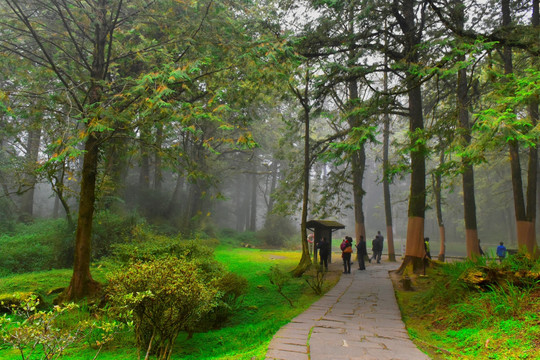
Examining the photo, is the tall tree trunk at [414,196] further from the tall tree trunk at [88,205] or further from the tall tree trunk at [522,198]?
the tall tree trunk at [88,205]

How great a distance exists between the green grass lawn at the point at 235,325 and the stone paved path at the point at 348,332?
1.13ft

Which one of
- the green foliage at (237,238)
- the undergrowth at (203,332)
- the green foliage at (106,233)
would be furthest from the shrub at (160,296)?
the green foliage at (237,238)

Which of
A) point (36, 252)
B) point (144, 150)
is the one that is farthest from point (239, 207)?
point (144, 150)

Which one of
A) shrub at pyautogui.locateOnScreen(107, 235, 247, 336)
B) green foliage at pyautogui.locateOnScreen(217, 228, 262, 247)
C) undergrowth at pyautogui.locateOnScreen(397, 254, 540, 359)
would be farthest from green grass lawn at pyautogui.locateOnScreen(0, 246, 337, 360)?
green foliage at pyautogui.locateOnScreen(217, 228, 262, 247)

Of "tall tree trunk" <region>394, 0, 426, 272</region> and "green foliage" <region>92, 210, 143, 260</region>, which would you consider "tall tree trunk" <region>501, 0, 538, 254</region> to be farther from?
"green foliage" <region>92, 210, 143, 260</region>

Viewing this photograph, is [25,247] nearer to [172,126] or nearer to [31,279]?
[31,279]

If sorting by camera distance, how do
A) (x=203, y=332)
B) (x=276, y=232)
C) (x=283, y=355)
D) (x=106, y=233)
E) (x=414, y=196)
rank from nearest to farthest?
(x=283, y=355)
(x=203, y=332)
(x=414, y=196)
(x=106, y=233)
(x=276, y=232)

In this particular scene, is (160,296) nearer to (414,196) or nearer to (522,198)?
(414,196)

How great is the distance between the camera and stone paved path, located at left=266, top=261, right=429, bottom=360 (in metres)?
4.29

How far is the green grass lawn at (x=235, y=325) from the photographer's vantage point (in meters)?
4.80

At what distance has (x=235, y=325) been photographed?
665cm

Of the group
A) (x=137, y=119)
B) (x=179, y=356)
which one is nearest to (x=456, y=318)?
(x=179, y=356)

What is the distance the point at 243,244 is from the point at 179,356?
22.7 metres

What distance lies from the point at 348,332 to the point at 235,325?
2.49m
